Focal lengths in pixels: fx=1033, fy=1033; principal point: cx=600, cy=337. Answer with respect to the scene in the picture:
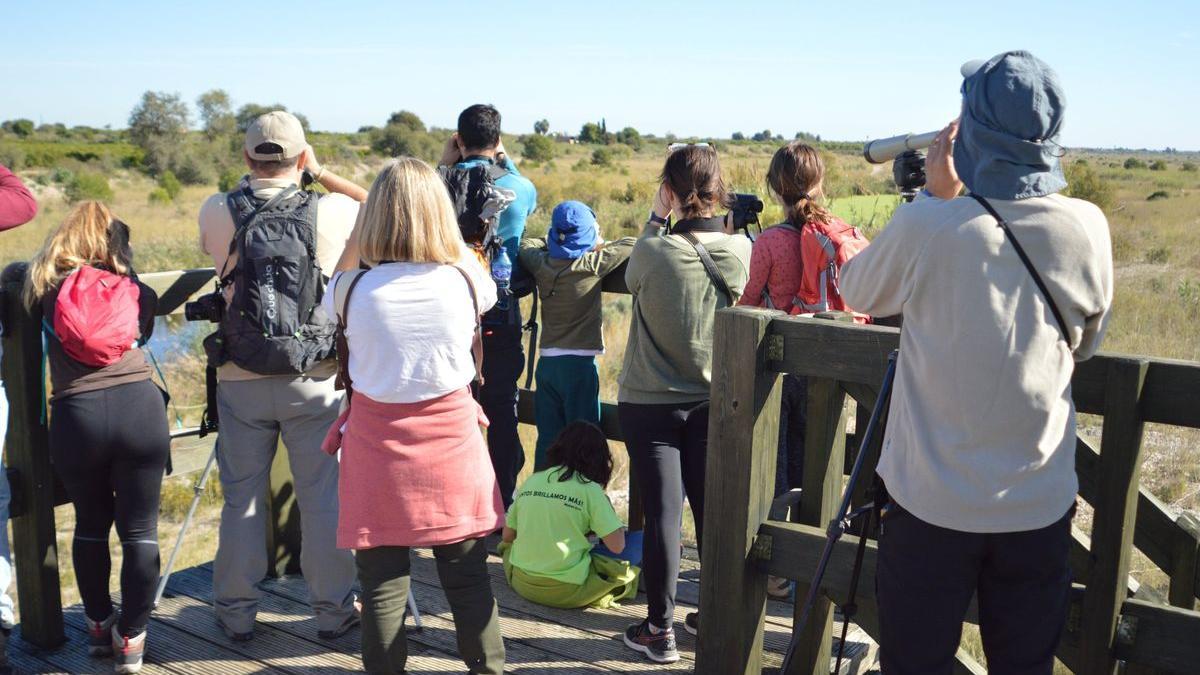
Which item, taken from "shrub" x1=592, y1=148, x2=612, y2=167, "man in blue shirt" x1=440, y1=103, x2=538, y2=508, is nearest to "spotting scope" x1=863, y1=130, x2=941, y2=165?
"man in blue shirt" x1=440, y1=103, x2=538, y2=508

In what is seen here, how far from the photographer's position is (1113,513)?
2484 mm

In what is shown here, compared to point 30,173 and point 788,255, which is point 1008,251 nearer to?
point 788,255

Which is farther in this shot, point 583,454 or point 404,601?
point 583,454

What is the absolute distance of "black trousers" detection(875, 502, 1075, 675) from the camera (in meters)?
2.21

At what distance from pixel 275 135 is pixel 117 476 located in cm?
121

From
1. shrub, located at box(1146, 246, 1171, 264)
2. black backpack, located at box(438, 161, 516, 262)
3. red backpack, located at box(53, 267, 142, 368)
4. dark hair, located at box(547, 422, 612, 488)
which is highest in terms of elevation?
black backpack, located at box(438, 161, 516, 262)

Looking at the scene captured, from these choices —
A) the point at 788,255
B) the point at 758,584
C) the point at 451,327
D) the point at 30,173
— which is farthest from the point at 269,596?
the point at 30,173

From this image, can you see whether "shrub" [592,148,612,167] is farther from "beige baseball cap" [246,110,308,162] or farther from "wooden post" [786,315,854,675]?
"wooden post" [786,315,854,675]

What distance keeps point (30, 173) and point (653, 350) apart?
49111mm

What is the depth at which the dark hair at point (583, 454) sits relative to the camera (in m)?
3.80

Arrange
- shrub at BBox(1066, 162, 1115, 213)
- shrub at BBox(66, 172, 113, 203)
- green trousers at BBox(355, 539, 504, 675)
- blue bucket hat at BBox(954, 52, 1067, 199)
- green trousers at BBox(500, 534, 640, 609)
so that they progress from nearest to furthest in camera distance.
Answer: blue bucket hat at BBox(954, 52, 1067, 199), green trousers at BBox(355, 539, 504, 675), green trousers at BBox(500, 534, 640, 609), shrub at BBox(1066, 162, 1115, 213), shrub at BBox(66, 172, 113, 203)

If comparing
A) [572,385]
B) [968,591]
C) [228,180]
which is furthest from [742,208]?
[228,180]

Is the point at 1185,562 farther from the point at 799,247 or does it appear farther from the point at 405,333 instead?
the point at 405,333

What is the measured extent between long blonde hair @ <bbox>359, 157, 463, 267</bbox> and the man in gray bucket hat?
1.20 metres
